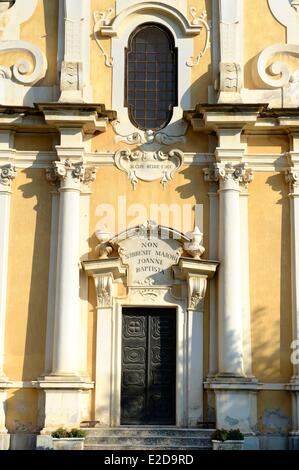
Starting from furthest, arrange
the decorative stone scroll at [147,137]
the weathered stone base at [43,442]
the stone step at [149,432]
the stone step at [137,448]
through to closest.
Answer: the decorative stone scroll at [147,137], the stone step at [149,432], the weathered stone base at [43,442], the stone step at [137,448]

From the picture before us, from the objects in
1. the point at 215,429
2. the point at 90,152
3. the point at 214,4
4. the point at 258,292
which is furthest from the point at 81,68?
the point at 215,429

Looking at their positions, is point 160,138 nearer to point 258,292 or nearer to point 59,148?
point 59,148

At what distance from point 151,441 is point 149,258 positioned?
3.86 m

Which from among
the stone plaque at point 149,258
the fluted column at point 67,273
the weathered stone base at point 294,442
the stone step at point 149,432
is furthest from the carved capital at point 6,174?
the weathered stone base at point 294,442

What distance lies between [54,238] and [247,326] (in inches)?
175

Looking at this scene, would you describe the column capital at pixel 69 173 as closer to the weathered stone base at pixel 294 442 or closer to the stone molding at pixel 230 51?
the stone molding at pixel 230 51

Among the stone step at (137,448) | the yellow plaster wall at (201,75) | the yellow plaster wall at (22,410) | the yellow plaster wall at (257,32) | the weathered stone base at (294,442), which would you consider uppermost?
the yellow plaster wall at (257,32)

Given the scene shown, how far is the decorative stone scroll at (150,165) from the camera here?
20547 millimetres

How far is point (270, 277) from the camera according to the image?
20.1 m

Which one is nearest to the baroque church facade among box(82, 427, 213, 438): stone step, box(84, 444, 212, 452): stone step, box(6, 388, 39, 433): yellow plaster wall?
box(6, 388, 39, 433): yellow plaster wall

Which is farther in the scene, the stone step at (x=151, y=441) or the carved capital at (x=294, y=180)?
the carved capital at (x=294, y=180)

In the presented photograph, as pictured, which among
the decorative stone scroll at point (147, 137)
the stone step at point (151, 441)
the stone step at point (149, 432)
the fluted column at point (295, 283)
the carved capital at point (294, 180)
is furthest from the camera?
the decorative stone scroll at point (147, 137)

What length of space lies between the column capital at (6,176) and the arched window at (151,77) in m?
2.84

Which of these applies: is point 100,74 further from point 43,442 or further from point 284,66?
point 43,442
